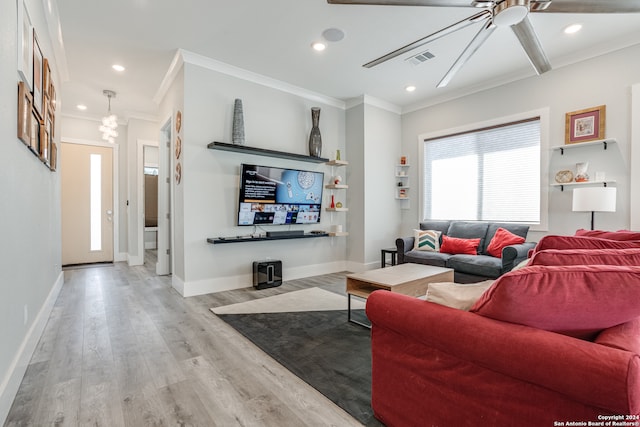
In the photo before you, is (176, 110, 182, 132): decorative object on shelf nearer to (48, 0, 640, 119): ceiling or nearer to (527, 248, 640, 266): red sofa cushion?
(48, 0, 640, 119): ceiling

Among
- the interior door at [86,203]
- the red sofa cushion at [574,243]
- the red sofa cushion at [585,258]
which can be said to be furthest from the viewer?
the interior door at [86,203]

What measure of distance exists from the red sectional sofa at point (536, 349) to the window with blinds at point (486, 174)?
11.5ft

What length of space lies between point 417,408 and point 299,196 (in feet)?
12.1

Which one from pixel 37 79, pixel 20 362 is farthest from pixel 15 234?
pixel 37 79

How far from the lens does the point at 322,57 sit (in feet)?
12.8

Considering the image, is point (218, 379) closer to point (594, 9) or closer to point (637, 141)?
point (594, 9)

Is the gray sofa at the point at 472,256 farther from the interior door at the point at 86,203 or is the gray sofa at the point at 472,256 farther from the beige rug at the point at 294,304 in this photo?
the interior door at the point at 86,203

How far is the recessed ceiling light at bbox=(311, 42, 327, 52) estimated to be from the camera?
3577mm

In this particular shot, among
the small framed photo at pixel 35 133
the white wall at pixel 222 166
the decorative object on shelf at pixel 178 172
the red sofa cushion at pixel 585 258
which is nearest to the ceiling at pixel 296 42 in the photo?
the white wall at pixel 222 166

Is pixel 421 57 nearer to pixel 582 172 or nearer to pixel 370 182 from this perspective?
pixel 370 182

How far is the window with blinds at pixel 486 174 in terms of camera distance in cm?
431

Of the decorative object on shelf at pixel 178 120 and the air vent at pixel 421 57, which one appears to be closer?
the air vent at pixel 421 57

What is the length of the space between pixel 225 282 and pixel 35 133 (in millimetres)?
2511

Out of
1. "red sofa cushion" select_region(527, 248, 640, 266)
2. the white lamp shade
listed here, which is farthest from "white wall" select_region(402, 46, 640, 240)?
"red sofa cushion" select_region(527, 248, 640, 266)
